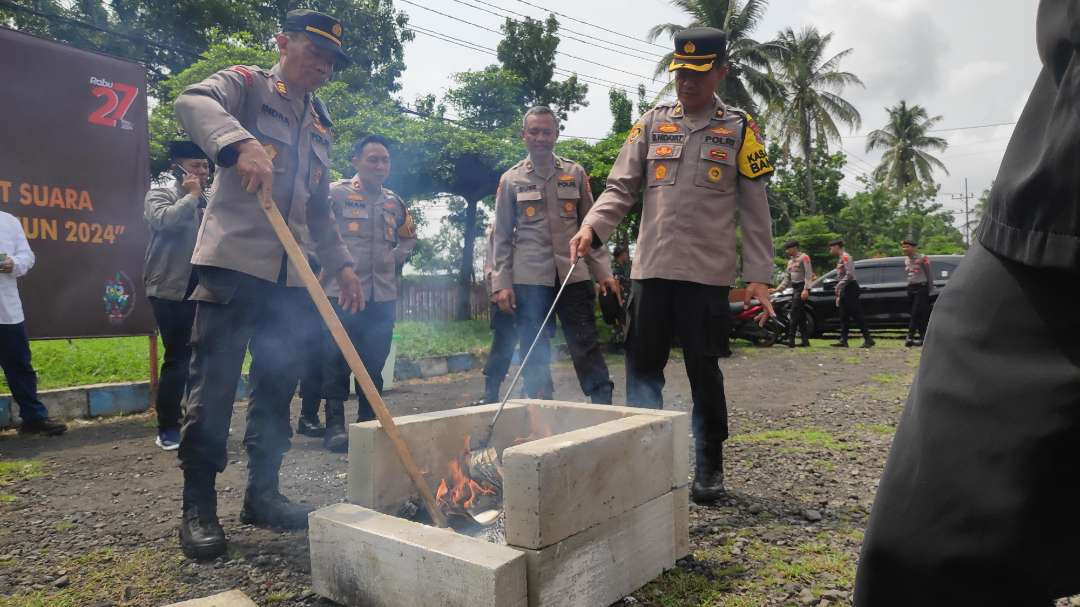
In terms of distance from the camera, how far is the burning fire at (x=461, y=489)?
2.71 metres

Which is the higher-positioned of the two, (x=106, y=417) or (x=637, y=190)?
(x=637, y=190)

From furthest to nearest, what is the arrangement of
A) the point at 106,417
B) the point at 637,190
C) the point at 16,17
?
1. the point at 16,17
2. the point at 106,417
3. the point at 637,190

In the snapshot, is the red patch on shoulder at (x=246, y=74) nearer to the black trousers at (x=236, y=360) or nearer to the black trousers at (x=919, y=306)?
the black trousers at (x=236, y=360)

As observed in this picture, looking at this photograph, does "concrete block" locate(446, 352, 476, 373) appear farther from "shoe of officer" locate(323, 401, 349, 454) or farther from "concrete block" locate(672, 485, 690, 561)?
"concrete block" locate(672, 485, 690, 561)

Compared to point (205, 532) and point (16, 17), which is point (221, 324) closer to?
point (205, 532)

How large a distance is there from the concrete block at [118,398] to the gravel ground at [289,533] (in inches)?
8.5

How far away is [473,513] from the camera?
2771mm

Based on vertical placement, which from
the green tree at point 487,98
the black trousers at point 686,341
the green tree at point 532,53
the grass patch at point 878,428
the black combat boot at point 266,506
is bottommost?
the grass patch at point 878,428

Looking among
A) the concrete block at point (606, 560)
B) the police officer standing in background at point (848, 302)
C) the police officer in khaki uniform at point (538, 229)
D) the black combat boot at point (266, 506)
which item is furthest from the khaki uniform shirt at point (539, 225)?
the police officer standing in background at point (848, 302)

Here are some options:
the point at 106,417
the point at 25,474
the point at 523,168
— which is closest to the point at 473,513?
the point at 523,168

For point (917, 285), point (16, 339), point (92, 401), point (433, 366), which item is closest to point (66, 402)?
point (92, 401)

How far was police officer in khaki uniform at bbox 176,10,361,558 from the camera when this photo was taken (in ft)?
8.60

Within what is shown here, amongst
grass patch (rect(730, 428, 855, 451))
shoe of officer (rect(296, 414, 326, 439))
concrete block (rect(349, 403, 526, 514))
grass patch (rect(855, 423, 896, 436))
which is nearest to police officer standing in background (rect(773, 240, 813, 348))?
grass patch (rect(855, 423, 896, 436))

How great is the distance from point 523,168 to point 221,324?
2.53 m
